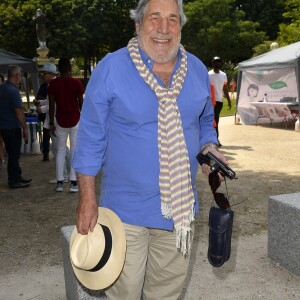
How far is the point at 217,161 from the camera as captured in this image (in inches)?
98.7

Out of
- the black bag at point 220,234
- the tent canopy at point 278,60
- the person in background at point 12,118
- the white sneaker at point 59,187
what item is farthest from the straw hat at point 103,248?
the tent canopy at point 278,60

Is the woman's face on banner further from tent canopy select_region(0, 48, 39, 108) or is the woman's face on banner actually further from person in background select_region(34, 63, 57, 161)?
person in background select_region(34, 63, 57, 161)

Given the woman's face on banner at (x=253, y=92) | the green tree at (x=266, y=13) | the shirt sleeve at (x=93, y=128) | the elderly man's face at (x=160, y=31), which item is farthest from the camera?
the green tree at (x=266, y=13)

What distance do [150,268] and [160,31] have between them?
1154mm

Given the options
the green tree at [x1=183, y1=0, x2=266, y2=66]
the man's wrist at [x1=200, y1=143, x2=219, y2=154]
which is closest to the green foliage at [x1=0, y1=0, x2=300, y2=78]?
the green tree at [x1=183, y1=0, x2=266, y2=66]

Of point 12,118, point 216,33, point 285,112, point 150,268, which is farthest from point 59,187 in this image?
point 216,33

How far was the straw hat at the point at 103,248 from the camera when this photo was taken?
232cm

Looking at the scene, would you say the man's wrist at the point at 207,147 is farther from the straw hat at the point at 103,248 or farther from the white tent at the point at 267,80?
the white tent at the point at 267,80

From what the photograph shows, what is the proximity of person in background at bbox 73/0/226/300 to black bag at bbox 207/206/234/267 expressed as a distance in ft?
0.40

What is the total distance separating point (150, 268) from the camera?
2.59 metres

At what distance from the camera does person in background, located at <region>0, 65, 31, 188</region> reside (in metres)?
7.36

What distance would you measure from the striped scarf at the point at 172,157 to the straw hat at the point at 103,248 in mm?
240

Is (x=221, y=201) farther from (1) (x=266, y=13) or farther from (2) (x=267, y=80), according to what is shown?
(1) (x=266, y=13)

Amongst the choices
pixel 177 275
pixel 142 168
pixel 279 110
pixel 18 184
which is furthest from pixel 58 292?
pixel 279 110
